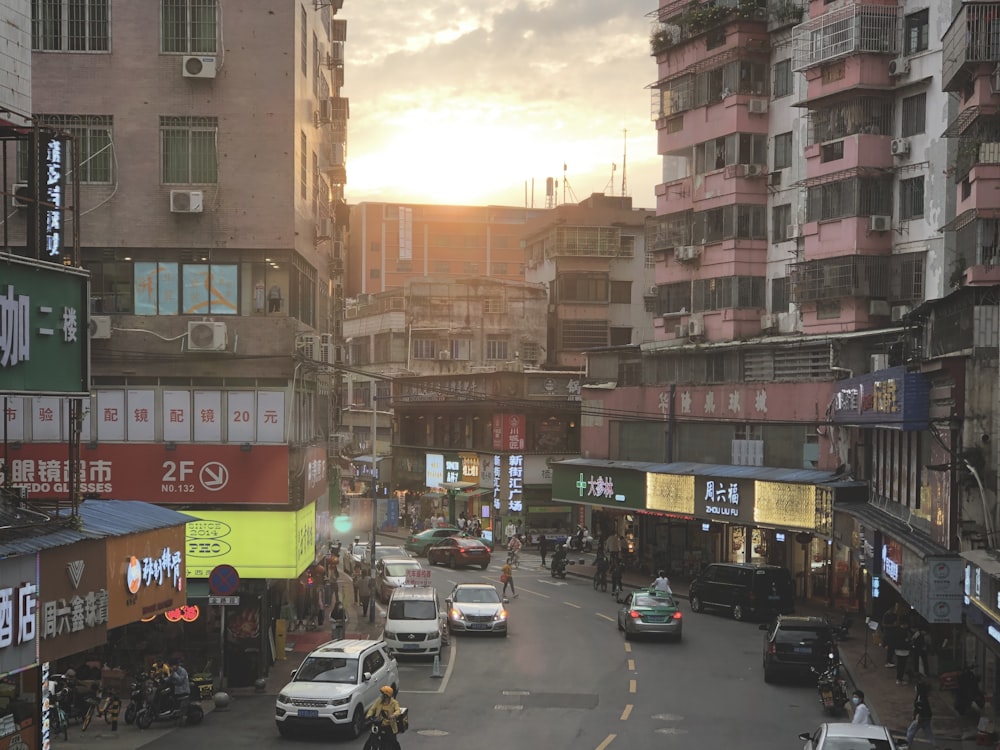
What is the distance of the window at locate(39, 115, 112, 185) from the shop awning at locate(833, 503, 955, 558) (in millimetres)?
23293

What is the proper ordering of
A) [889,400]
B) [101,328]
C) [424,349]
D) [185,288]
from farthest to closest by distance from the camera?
[424,349] < [185,288] < [101,328] < [889,400]

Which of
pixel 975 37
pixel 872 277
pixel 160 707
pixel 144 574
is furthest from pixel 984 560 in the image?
pixel 872 277

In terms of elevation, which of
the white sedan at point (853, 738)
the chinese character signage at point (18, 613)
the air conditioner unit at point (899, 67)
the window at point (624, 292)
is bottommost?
the white sedan at point (853, 738)

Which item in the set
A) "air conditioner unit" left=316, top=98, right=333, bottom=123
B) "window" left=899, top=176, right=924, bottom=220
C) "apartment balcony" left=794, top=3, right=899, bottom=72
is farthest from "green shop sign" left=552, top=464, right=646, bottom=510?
"air conditioner unit" left=316, top=98, right=333, bottom=123

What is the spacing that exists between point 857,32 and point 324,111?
1993cm

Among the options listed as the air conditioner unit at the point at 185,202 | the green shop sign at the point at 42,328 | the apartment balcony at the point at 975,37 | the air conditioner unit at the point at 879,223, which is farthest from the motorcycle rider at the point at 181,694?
the air conditioner unit at the point at 879,223

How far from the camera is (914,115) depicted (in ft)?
152

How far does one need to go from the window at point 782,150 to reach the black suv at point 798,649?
26.3 m

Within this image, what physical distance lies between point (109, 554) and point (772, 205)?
41251 millimetres

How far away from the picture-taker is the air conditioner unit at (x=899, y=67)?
46188 millimetres

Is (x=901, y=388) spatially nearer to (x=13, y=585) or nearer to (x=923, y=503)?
(x=923, y=503)

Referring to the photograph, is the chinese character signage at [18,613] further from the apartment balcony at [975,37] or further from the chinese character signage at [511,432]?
the chinese character signage at [511,432]

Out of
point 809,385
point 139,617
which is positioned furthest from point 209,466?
point 809,385

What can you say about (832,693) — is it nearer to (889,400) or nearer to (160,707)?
(889,400)
